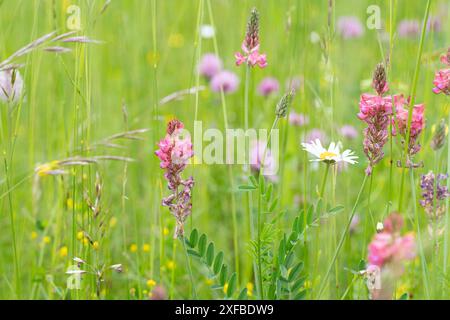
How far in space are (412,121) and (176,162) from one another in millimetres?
364

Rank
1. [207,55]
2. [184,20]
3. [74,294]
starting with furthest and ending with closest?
[184,20], [207,55], [74,294]

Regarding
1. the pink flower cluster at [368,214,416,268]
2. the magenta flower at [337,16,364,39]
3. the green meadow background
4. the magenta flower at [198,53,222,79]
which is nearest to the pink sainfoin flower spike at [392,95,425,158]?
the green meadow background

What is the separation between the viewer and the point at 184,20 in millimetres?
3150

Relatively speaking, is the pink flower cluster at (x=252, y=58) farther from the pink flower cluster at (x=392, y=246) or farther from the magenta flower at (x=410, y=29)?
the magenta flower at (x=410, y=29)

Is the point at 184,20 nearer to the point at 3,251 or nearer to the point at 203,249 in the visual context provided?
the point at 3,251

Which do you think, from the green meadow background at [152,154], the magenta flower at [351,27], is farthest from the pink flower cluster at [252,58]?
the magenta flower at [351,27]

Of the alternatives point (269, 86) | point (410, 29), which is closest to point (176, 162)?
point (410, 29)

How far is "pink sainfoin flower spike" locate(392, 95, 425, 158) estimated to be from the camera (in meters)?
0.99

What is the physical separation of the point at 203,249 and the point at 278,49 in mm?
1250

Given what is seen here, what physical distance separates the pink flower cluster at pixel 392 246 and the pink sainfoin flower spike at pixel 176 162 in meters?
0.36

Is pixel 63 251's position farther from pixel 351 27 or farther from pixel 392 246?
pixel 351 27

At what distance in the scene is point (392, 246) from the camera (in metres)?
0.73

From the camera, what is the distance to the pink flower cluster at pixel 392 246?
0.72 metres
